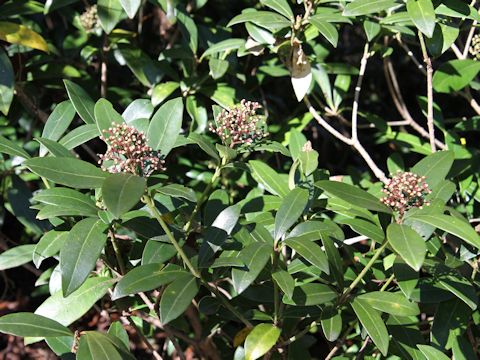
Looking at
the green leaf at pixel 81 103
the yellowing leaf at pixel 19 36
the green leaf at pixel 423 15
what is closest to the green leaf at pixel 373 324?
the green leaf at pixel 423 15

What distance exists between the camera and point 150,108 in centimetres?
175

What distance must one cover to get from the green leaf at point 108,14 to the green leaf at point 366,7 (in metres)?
0.61

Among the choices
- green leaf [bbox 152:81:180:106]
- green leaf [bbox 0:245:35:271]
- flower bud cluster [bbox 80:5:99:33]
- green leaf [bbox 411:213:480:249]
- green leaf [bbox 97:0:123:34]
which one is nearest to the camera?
green leaf [bbox 411:213:480:249]

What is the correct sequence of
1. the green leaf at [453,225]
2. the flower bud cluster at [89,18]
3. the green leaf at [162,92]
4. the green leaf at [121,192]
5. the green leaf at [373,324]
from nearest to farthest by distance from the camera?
the green leaf at [121,192], the green leaf at [453,225], the green leaf at [373,324], the green leaf at [162,92], the flower bud cluster at [89,18]

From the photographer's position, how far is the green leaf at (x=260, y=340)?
1366 mm

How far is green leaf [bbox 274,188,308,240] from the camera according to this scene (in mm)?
1391

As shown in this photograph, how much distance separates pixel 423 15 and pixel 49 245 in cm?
93

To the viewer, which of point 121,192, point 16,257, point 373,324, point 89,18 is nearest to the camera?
point 121,192

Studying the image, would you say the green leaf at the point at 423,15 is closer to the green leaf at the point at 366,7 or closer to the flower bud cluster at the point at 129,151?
the green leaf at the point at 366,7

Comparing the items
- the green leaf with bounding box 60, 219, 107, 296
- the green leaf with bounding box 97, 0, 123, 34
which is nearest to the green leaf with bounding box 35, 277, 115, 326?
the green leaf with bounding box 60, 219, 107, 296

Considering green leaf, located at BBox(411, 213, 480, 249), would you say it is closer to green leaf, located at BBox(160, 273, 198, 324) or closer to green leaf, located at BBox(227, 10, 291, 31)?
green leaf, located at BBox(160, 273, 198, 324)

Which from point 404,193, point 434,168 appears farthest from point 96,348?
point 434,168

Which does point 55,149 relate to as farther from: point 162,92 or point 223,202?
point 162,92

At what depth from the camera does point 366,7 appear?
1.60m
